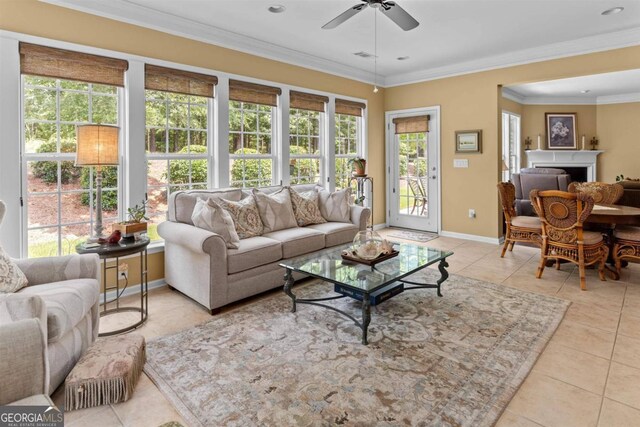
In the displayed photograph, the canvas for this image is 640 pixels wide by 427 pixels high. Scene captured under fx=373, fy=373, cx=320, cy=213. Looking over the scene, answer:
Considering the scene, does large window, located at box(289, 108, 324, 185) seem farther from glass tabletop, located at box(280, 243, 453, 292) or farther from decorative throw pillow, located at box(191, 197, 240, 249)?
glass tabletop, located at box(280, 243, 453, 292)

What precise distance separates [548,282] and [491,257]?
1017mm

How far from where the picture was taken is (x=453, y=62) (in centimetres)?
568

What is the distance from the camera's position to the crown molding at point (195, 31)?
3361mm

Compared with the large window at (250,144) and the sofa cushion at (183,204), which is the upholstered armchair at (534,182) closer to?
the large window at (250,144)

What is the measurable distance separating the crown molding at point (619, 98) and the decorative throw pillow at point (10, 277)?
10581 millimetres

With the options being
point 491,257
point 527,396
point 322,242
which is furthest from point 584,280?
point 322,242

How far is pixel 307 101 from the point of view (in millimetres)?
5379

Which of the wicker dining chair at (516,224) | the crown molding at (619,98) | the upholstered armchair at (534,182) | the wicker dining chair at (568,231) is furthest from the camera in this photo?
the crown molding at (619,98)

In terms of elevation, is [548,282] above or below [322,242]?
below

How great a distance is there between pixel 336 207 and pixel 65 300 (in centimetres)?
312

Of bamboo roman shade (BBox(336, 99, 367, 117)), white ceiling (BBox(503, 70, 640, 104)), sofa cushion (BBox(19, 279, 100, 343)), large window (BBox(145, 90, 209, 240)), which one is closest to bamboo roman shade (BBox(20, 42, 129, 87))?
large window (BBox(145, 90, 209, 240))

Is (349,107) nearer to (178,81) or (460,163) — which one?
(460,163)

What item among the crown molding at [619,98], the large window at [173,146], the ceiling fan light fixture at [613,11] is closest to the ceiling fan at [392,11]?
the large window at [173,146]

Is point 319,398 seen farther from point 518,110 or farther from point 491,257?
point 518,110
